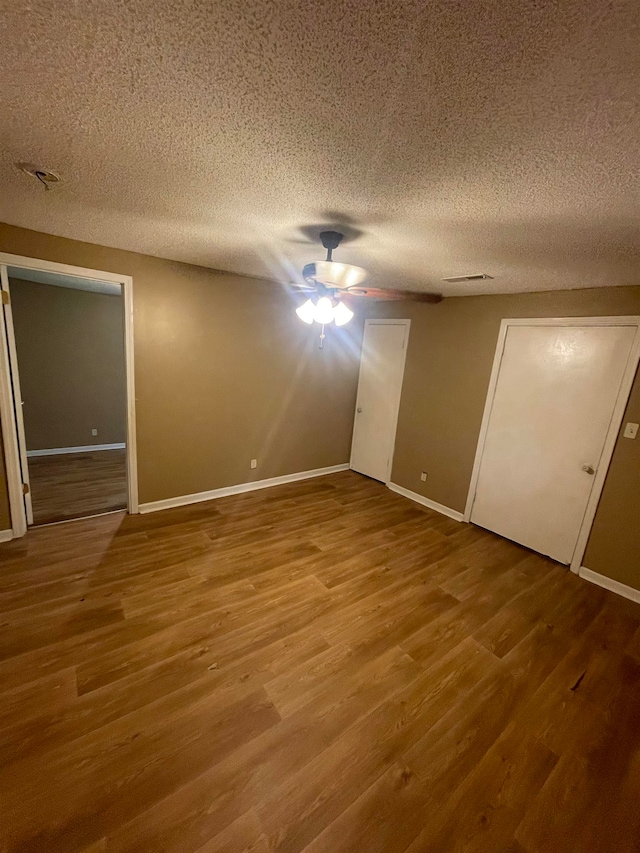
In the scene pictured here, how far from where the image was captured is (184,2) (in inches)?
27.6

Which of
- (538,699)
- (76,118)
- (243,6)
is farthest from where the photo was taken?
(538,699)

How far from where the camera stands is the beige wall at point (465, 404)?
2.66 m

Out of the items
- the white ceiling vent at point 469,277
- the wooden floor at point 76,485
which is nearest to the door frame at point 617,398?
the white ceiling vent at point 469,277

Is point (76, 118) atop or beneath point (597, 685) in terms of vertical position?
atop

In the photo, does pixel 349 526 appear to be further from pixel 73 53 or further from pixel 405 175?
pixel 73 53

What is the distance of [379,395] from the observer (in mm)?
4516

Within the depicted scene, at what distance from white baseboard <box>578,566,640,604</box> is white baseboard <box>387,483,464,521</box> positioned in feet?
3.64

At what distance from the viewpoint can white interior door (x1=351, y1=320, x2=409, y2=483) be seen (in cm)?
428

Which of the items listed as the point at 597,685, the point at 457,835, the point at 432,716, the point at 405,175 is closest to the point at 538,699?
the point at 597,685

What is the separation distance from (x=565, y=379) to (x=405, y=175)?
8.14ft

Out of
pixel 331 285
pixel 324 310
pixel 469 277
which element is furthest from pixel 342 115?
pixel 469 277

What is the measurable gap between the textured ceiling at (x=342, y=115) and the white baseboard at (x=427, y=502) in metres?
2.68

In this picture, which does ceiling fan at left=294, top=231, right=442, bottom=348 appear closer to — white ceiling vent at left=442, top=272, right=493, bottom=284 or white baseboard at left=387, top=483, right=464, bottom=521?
white ceiling vent at left=442, top=272, right=493, bottom=284

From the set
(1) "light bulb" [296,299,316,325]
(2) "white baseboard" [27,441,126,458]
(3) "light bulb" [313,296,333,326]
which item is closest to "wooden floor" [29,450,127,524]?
(2) "white baseboard" [27,441,126,458]
